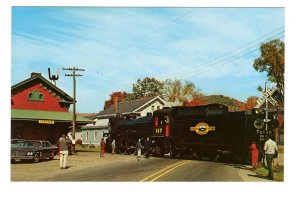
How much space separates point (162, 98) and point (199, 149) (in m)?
31.0

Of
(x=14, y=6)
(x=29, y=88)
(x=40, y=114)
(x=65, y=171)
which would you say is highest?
(x=14, y=6)

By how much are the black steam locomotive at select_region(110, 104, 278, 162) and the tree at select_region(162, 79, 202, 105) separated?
30.3 ft

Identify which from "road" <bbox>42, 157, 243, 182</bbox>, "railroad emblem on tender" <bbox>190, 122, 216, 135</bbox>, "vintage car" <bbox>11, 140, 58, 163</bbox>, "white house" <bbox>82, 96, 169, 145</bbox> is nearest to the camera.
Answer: "road" <bbox>42, 157, 243, 182</bbox>

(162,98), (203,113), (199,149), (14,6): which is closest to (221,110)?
(203,113)

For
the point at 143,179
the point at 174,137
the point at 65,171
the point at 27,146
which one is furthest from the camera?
the point at 174,137

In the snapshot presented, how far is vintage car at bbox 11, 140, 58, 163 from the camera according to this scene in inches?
965

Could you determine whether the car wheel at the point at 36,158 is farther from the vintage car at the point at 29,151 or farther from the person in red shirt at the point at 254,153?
the person in red shirt at the point at 254,153

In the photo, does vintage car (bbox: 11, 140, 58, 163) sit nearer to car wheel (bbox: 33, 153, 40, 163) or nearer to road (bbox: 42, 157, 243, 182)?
car wheel (bbox: 33, 153, 40, 163)

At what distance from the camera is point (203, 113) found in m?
27.3

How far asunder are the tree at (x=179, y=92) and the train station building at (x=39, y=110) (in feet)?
38.0

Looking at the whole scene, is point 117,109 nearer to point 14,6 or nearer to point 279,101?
point 279,101

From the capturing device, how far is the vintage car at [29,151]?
24.5 metres

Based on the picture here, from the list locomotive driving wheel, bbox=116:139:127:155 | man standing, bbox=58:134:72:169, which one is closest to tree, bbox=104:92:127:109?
locomotive driving wheel, bbox=116:139:127:155

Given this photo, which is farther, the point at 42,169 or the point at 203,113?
the point at 203,113
